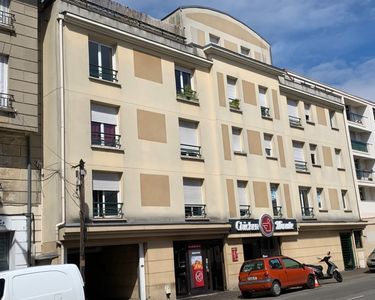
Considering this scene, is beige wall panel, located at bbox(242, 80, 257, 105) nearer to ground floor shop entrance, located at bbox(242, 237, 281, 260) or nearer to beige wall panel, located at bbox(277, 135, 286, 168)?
beige wall panel, located at bbox(277, 135, 286, 168)

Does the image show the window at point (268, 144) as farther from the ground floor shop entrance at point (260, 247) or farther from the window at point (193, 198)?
the window at point (193, 198)

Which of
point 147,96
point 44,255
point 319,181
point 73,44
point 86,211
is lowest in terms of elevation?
point 44,255

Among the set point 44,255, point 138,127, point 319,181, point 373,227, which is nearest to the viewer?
point 44,255

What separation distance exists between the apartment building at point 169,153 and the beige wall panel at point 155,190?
0.05 m

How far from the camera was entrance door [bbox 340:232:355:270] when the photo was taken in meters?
32.3

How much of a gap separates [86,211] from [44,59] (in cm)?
659

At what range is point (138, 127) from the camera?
20.7 m

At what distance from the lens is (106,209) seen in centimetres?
1903

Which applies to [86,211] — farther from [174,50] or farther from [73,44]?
[174,50]

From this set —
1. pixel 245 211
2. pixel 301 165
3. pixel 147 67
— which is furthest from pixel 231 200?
pixel 301 165

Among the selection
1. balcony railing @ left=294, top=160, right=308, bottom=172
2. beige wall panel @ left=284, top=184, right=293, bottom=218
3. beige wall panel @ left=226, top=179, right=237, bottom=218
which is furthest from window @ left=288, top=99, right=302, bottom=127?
beige wall panel @ left=226, top=179, right=237, bottom=218

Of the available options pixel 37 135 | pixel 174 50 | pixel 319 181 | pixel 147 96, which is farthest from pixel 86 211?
pixel 319 181

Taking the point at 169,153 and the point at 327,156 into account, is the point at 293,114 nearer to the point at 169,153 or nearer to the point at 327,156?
the point at 327,156

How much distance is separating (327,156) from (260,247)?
1023 cm
